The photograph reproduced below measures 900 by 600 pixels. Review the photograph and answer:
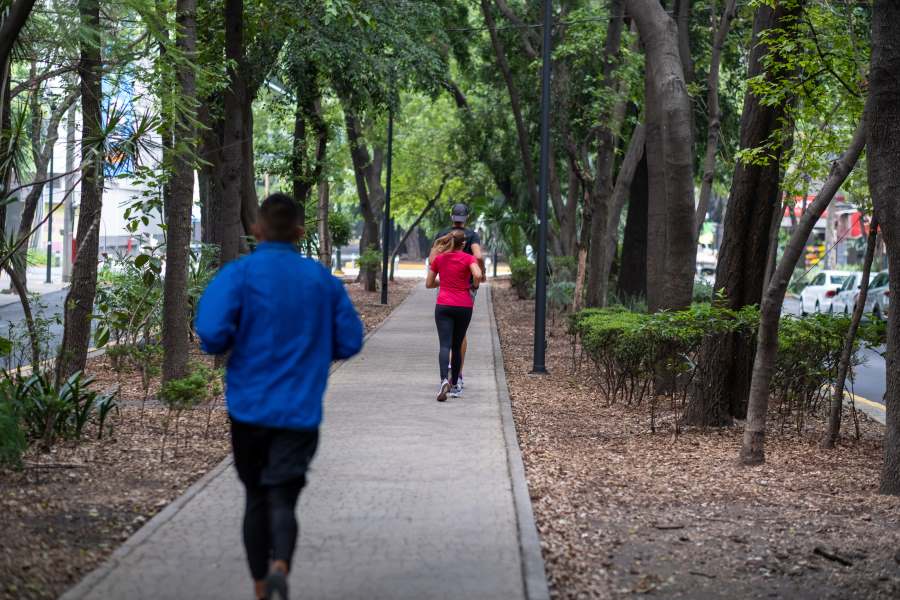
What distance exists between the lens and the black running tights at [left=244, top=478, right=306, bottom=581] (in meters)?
5.07

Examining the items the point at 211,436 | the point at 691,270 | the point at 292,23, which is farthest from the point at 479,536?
the point at 292,23

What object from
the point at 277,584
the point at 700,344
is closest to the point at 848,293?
the point at 700,344

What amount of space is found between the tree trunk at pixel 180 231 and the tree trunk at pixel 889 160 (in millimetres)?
6496

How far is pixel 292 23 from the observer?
639 inches

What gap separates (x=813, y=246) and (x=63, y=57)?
6293cm

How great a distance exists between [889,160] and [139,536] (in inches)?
215

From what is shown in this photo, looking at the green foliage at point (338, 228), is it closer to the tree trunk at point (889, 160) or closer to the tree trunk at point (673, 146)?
the tree trunk at point (673, 146)

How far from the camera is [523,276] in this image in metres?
37.6

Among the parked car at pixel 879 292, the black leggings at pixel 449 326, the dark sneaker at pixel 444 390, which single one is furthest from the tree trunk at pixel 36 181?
the parked car at pixel 879 292

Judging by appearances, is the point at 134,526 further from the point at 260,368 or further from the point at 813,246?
the point at 813,246

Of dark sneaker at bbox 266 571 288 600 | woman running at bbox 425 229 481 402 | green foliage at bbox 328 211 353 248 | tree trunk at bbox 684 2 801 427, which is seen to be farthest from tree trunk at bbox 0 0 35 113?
green foliage at bbox 328 211 353 248

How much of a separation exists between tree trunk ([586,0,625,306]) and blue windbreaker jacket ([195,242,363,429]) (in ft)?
56.1

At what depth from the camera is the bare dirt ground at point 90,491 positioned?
19.5ft

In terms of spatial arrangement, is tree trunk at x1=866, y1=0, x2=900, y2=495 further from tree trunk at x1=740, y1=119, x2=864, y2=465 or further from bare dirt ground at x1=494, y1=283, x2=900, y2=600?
tree trunk at x1=740, y1=119, x2=864, y2=465
